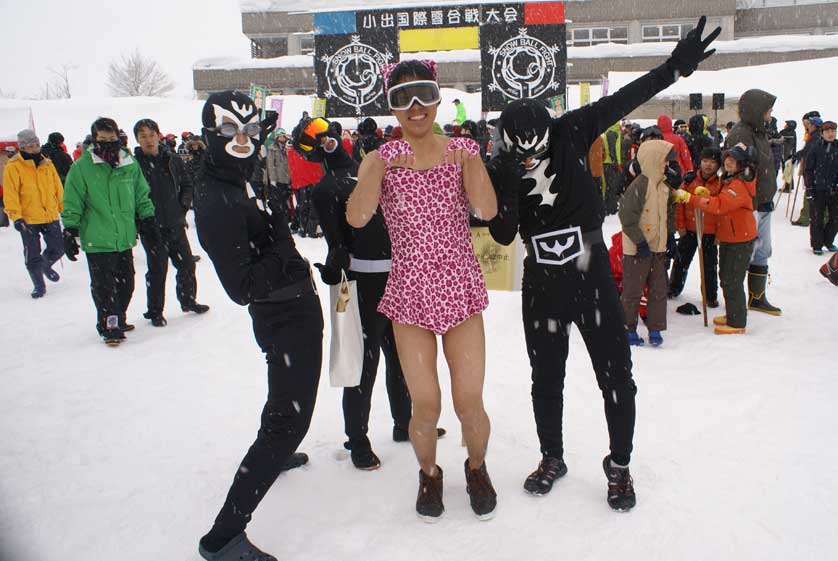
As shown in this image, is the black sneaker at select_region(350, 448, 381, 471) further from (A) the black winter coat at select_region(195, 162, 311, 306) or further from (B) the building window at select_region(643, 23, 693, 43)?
(B) the building window at select_region(643, 23, 693, 43)

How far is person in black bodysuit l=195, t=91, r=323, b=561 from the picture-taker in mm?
2635

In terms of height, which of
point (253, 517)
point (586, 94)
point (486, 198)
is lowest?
point (253, 517)

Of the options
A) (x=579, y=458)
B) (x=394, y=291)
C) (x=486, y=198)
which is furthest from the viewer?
(x=579, y=458)

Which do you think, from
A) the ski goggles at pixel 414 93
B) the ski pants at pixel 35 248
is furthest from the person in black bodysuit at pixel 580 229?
the ski pants at pixel 35 248

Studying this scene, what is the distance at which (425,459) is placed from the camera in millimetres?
3133

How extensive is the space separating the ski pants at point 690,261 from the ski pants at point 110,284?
19.4 ft

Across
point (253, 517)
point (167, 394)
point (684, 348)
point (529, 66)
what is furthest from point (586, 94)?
point (253, 517)

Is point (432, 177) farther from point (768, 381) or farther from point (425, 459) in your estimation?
point (768, 381)

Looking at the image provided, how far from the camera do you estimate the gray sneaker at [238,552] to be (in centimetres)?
271

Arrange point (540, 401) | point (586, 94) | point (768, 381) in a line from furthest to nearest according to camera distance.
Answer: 1. point (586, 94)
2. point (768, 381)
3. point (540, 401)

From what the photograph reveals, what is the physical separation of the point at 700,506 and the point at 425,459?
1.39 meters

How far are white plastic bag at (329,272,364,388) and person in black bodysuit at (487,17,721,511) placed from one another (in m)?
0.95

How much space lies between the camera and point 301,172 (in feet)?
37.5

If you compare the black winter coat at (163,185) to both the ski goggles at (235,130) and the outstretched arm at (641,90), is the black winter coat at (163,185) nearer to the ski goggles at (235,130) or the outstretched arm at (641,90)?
the ski goggles at (235,130)
